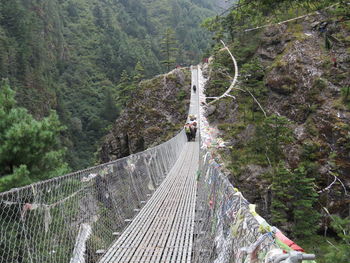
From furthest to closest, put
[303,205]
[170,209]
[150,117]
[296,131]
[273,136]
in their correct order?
[150,117]
[296,131]
[273,136]
[303,205]
[170,209]

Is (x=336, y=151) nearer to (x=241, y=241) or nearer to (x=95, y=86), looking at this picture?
(x=241, y=241)

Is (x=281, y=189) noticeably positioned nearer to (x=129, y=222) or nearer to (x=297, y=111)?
(x=297, y=111)

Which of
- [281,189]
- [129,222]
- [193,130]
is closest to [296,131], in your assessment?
[281,189]

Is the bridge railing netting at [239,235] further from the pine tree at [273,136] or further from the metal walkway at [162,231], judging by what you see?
the pine tree at [273,136]

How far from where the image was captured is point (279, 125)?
11195 millimetres

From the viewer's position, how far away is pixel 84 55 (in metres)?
49.8

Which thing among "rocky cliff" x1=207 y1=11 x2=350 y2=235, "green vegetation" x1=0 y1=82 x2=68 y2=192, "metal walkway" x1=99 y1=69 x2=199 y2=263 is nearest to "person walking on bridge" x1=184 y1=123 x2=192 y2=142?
"rocky cliff" x1=207 y1=11 x2=350 y2=235

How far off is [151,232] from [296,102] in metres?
11.1

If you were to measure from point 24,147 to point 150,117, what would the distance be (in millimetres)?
12405

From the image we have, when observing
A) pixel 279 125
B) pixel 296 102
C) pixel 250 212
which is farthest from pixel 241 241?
pixel 296 102

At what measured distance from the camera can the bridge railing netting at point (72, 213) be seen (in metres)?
2.51

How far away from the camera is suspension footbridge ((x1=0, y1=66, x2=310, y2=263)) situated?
1613mm

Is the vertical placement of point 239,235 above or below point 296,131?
above

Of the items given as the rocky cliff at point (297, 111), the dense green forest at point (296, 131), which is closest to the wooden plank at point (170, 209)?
the rocky cliff at point (297, 111)
